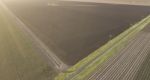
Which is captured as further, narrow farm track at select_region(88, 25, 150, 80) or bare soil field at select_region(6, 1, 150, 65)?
bare soil field at select_region(6, 1, 150, 65)

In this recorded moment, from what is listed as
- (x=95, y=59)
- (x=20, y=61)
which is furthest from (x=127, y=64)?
(x=20, y=61)

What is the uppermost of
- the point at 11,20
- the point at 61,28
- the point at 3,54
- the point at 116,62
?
the point at 116,62

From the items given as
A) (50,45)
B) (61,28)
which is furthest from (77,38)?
(61,28)

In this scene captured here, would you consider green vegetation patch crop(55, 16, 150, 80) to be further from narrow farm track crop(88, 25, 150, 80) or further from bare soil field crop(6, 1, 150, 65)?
bare soil field crop(6, 1, 150, 65)

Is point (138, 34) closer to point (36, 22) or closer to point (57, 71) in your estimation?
point (57, 71)

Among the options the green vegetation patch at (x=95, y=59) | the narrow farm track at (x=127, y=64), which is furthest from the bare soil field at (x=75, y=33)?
the narrow farm track at (x=127, y=64)

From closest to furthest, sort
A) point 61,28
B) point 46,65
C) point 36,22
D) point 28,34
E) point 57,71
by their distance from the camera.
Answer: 1. point 57,71
2. point 46,65
3. point 28,34
4. point 61,28
5. point 36,22

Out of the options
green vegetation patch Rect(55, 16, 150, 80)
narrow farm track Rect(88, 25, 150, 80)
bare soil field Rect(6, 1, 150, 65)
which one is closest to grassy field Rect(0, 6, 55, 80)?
green vegetation patch Rect(55, 16, 150, 80)
